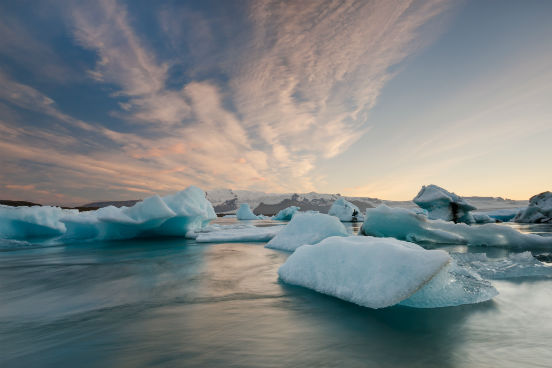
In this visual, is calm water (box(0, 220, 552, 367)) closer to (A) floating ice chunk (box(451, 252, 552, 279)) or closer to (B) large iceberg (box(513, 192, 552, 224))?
(A) floating ice chunk (box(451, 252, 552, 279))

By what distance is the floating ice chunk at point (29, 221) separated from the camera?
10336mm

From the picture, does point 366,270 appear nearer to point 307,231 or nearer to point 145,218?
point 307,231

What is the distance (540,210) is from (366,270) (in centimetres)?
2148

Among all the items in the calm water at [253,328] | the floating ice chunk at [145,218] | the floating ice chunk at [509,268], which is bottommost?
the calm water at [253,328]

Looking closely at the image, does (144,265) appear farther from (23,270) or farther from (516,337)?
(516,337)

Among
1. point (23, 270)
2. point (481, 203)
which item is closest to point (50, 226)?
point (23, 270)

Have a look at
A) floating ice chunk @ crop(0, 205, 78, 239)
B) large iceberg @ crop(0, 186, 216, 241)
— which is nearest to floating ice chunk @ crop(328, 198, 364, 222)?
large iceberg @ crop(0, 186, 216, 241)

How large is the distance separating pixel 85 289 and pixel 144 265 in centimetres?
A: 158

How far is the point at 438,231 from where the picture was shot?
24.1 feet

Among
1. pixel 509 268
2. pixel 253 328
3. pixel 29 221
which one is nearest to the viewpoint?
pixel 253 328

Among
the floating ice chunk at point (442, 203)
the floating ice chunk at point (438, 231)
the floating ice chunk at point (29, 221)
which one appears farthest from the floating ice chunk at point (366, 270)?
the floating ice chunk at point (442, 203)

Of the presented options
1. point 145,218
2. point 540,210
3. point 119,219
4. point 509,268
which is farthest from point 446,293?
point 540,210

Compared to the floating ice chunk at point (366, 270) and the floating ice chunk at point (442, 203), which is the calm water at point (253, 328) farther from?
the floating ice chunk at point (442, 203)

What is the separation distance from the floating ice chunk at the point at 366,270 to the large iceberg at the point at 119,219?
6567 millimetres
